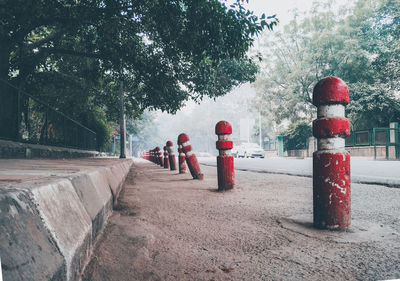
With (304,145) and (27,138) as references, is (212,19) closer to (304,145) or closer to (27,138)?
(27,138)

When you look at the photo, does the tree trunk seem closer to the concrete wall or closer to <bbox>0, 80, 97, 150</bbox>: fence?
<bbox>0, 80, 97, 150</bbox>: fence

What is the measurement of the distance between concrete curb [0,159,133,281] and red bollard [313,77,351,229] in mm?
1513

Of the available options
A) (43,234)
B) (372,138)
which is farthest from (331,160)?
(372,138)

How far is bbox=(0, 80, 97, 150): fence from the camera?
6.02m

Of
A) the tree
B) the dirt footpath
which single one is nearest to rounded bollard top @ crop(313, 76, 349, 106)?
the dirt footpath

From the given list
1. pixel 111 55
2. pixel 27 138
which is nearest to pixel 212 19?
pixel 111 55

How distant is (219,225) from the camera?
7.22ft

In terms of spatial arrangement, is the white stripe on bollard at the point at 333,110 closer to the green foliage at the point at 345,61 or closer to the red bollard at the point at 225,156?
the red bollard at the point at 225,156

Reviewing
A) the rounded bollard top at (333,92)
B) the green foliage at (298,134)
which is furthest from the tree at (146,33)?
the green foliage at (298,134)

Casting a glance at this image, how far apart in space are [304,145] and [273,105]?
506cm

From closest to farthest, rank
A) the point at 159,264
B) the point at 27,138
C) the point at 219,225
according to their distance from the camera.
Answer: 1. the point at 159,264
2. the point at 219,225
3. the point at 27,138

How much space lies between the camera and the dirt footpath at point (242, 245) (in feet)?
4.48

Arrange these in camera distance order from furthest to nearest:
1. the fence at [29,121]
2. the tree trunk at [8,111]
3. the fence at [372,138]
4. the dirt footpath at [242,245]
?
the fence at [372,138] → the fence at [29,121] → the tree trunk at [8,111] → the dirt footpath at [242,245]

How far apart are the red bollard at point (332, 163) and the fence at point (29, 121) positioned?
18.0ft
